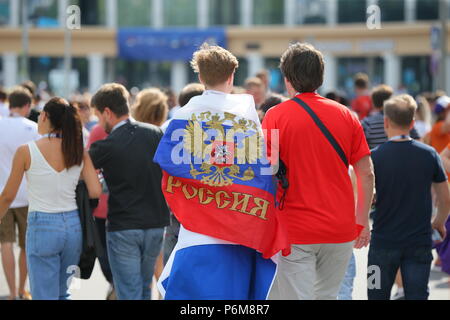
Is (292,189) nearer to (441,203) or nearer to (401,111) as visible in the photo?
(401,111)

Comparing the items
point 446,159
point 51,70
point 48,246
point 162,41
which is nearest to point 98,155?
point 48,246

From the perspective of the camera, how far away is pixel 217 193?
433cm

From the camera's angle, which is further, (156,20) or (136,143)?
(156,20)

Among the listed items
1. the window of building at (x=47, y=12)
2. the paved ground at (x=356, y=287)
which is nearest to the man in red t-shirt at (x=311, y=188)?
the paved ground at (x=356, y=287)

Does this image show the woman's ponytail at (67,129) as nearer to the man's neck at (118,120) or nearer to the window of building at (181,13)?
the man's neck at (118,120)

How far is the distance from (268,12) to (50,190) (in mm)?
36661

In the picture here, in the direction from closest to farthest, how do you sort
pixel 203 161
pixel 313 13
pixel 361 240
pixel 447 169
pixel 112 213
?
1. pixel 203 161
2. pixel 361 240
3. pixel 112 213
4. pixel 447 169
5. pixel 313 13

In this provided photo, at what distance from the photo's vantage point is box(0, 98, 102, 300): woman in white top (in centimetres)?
547

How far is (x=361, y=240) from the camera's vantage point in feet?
16.0

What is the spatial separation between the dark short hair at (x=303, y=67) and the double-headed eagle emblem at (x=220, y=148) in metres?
0.58
